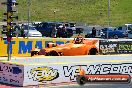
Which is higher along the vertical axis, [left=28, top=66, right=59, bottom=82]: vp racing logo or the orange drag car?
the orange drag car

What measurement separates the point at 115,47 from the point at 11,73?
10255mm

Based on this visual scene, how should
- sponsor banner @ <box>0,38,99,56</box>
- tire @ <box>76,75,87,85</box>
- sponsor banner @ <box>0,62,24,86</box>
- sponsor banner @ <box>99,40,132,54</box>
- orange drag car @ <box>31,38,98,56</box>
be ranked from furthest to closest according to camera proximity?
sponsor banner @ <box>0,38,99,56</box>, sponsor banner @ <box>99,40,132,54</box>, orange drag car @ <box>31,38,98,56</box>, tire @ <box>76,75,87,85</box>, sponsor banner @ <box>0,62,24,86</box>

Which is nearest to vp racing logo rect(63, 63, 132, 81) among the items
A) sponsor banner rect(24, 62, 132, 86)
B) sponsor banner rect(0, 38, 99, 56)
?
sponsor banner rect(24, 62, 132, 86)

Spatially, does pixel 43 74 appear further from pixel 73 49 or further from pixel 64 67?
pixel 73 49

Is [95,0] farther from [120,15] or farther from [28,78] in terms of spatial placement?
[28,78]

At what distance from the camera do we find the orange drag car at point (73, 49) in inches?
1081

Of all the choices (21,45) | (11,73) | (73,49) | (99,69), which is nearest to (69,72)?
(99,69)

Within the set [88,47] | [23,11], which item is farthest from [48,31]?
[88,47]

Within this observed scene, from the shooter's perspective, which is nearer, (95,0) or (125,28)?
(125,28)

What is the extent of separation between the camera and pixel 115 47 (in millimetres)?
29359

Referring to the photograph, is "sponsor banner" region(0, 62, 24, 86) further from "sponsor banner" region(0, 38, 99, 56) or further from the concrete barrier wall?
"sponsor banner" region(0, 38, 99, 56)

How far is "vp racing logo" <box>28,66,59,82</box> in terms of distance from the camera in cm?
2088

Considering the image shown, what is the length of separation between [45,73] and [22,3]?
55.5 metres

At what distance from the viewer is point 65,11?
75.4 m
